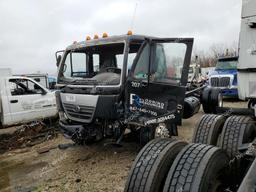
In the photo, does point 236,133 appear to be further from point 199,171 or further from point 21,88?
point 21,88

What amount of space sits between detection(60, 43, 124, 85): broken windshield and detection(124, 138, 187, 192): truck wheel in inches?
117

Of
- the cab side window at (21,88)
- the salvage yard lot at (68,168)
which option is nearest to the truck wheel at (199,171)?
the salvage yard lot at (68,168)

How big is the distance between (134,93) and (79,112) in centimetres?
116

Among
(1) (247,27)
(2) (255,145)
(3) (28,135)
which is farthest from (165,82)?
(3) (28,135)

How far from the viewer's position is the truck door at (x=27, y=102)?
27.9 ft

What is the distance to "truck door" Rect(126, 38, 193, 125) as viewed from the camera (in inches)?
192

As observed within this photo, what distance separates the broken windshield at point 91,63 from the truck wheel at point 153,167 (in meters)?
2.98

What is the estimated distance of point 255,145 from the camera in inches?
97.0

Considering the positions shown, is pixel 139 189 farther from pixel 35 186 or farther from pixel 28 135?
pixel 28 135

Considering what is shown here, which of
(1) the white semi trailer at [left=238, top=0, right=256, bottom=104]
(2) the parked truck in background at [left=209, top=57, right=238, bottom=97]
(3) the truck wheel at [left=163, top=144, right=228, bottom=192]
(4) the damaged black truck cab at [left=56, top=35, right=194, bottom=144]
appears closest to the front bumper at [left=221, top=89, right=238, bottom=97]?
(2) the parked truck in background at [left=209, top=57, right=238, bottom=97]

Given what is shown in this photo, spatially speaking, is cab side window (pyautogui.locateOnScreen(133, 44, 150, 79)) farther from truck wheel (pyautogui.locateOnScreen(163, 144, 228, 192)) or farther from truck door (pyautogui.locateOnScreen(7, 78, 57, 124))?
truck door (pyautogui.locateOnScreen(7, 78, 57, 124))

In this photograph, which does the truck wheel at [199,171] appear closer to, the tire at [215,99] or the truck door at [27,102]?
the tire at [215,99]

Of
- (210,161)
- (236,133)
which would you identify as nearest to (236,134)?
(236,133)

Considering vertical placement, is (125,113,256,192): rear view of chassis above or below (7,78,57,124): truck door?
above
